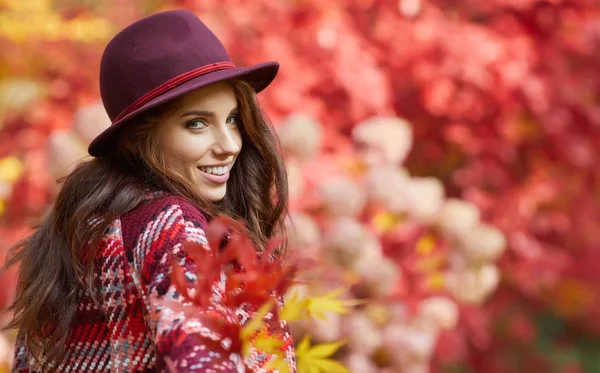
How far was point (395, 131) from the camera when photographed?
3.80 metres

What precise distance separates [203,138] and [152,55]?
186 millimetres

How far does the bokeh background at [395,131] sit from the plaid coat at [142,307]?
5.78ft

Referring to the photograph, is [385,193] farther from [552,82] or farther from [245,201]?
[245,201]

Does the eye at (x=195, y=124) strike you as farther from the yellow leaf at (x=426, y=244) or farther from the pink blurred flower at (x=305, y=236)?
the yellow leaf at (x=426, y=244)

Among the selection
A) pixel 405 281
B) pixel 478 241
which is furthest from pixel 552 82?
pixel 405 281

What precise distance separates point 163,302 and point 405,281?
2751 mm

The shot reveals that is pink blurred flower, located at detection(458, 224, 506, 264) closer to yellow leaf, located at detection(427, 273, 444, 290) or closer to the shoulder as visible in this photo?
yellow leaf, located at detection(427, 273, 444, 290)

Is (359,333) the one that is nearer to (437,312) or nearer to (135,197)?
(437,312)

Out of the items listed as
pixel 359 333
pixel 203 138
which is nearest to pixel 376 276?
pixel 359 333

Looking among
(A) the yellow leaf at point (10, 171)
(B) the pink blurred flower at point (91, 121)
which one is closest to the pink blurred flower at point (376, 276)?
(B) the pink blurred flower at point (91, 121)

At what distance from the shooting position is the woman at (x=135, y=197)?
58.6 inches

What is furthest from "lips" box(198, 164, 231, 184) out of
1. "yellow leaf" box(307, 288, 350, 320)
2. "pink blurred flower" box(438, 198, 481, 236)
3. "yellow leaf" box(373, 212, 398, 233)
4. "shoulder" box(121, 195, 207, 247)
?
"pink blurred flower" box(438, 198, 481, 236)

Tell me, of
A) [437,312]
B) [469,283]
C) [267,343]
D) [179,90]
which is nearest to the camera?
[267,343]

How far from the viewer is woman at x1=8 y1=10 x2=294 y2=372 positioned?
1489 mm
